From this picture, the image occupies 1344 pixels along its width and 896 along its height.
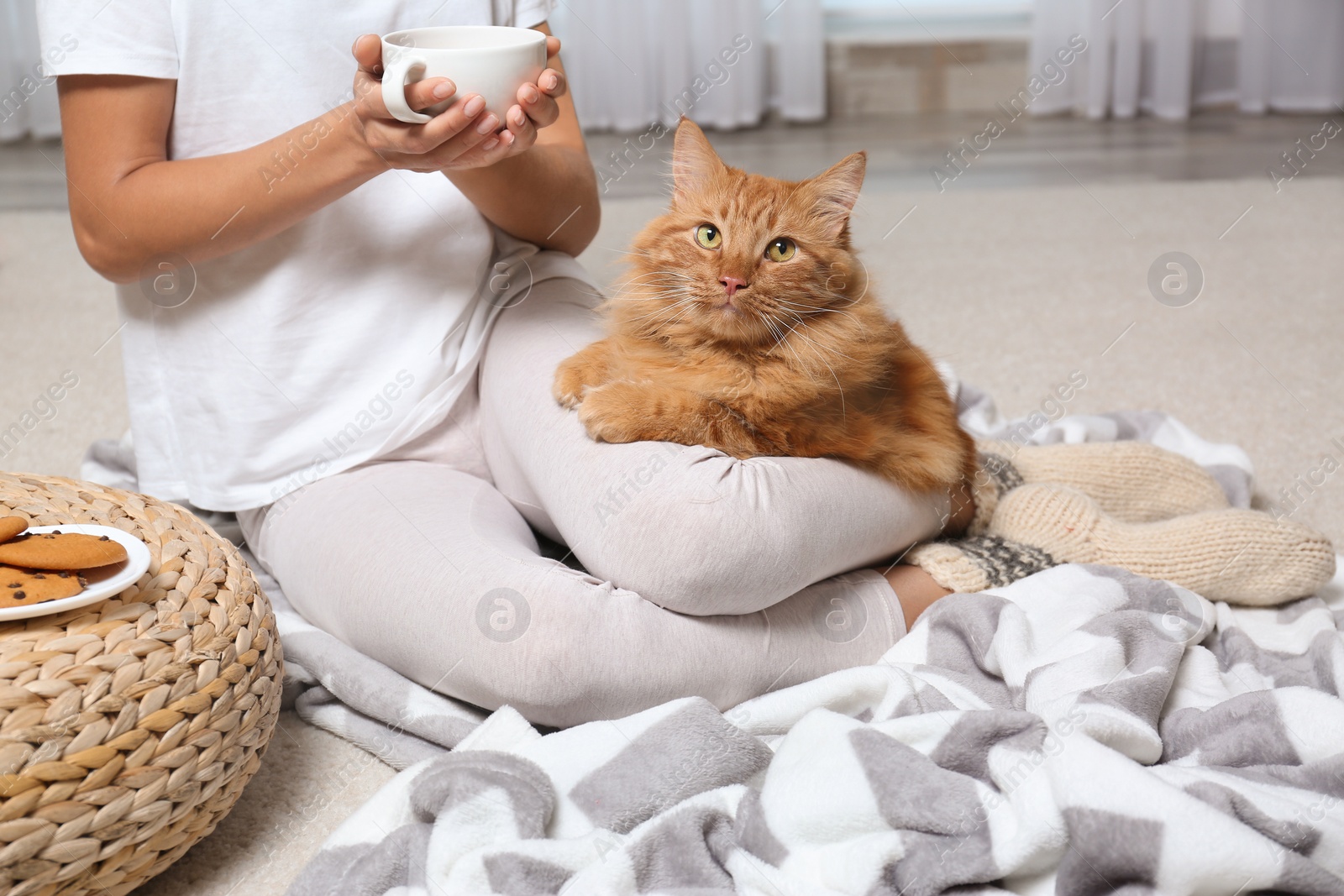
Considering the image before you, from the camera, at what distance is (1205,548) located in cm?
144

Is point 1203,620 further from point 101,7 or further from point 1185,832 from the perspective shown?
point 101,7

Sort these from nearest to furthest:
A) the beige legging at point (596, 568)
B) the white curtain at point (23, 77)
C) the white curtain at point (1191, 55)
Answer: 1. the beige legging at point (596, 568)
2. the white curtain at point (23, 77)
3. the white curtain at point (1191, 55)

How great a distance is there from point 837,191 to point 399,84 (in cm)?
48

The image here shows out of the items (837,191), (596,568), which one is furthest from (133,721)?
(837,191)

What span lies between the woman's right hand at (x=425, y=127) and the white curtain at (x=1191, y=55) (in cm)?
400

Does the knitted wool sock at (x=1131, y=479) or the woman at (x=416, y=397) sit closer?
the woman at (x=416, y=397)

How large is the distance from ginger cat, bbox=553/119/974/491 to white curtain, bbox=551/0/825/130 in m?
3.27

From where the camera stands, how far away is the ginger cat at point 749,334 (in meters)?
1.24

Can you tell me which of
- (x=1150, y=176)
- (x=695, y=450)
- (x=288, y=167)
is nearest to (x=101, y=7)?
(x=288, y=167)

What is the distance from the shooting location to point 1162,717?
120 cm

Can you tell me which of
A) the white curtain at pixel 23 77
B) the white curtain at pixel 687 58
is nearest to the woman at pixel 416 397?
the white curtain at pixel 687 58

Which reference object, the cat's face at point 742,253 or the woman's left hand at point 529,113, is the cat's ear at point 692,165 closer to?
the cat's face at point 742,253

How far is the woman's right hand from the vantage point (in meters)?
1.09

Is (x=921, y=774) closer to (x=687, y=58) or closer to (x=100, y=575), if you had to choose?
(x=100, y=575)
